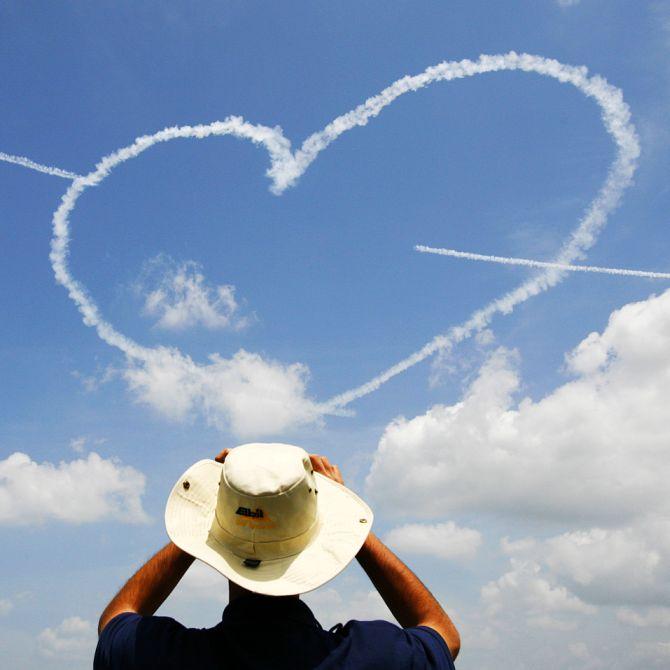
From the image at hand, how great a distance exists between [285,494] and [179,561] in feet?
5.34

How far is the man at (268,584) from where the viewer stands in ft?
19.3

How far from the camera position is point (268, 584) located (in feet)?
19.6

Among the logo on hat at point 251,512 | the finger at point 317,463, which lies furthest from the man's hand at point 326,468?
the logo on hat at point 251,512

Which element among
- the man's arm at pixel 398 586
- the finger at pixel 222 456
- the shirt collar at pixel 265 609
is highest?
the finger at pixel 222 456

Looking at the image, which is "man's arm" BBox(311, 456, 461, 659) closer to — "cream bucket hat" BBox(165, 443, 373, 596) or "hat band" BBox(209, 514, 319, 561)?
"cream bucket hat" BBox(165, 443, 373, 596)

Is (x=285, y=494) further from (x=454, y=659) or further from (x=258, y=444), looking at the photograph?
(x=454, y=659)

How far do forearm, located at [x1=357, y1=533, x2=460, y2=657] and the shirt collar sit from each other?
98 centimetres

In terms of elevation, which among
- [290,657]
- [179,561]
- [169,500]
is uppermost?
[169,500]

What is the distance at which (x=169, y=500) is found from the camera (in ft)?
22.3

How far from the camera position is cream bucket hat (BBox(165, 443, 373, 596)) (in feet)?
20.0

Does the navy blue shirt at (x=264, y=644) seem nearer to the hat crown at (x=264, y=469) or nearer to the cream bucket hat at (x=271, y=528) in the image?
the cream bucket hat at (x=271, y=528)

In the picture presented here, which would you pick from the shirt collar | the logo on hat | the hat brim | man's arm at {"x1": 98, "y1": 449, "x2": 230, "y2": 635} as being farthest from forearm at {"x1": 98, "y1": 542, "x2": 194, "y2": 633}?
the logo on hat

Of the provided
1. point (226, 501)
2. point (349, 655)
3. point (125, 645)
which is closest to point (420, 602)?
point (349, 655)

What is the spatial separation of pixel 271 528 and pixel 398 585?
1.66 m
